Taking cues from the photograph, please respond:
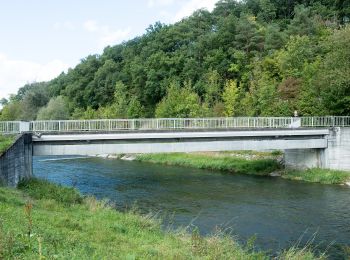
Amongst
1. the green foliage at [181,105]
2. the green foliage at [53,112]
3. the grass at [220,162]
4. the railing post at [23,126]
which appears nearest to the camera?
the railing post at [23,126]

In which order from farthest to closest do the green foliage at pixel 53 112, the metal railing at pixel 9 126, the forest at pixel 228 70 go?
the green foliage at pixel 53 112
the forest at pixel 228 70
the metal railing at pixel 9 126

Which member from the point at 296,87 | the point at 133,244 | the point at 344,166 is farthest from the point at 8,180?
the point at 296,87

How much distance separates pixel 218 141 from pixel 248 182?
445cm

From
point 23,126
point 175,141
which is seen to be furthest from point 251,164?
point 23,126

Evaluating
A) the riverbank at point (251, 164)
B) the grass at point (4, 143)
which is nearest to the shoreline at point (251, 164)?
the riverbank at point (251, 164)

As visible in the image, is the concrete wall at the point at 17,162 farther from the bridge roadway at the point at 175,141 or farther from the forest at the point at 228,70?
the forest at the point at 228,70

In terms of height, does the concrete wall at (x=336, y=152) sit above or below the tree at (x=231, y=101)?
below

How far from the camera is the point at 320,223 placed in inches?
822

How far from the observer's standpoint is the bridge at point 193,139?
29156 mm

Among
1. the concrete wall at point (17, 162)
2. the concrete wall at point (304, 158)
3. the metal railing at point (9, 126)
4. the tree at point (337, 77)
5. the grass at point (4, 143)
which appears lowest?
the concrete wall at point (304, 158)

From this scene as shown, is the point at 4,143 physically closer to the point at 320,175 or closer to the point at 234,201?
the point at 234,201

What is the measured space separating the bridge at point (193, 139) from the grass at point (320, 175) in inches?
53.2

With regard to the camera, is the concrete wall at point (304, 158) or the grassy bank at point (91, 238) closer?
the grassy bank at point (91, 238)

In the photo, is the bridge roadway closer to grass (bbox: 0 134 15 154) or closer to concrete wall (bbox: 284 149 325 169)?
concrete wall (bbox: 284 149 325 169)
